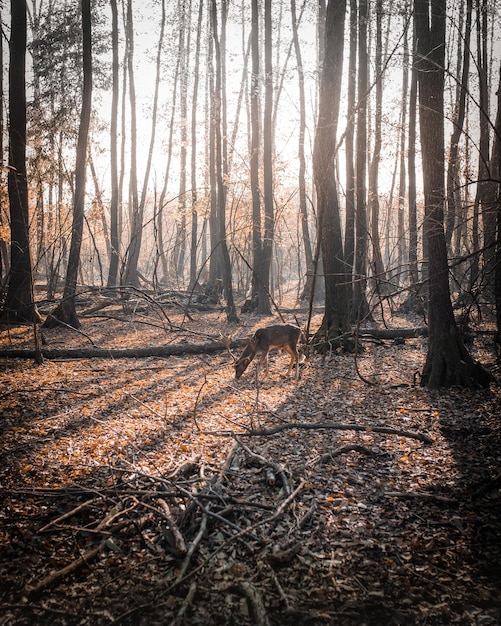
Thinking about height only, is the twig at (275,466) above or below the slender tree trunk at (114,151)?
below

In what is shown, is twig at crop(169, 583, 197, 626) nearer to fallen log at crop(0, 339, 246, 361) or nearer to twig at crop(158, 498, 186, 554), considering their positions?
twig at crop(158, 498, 186, 554)

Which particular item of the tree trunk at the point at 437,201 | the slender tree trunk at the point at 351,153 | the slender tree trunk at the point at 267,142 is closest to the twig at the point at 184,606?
the tree trunk at the point at 437,201

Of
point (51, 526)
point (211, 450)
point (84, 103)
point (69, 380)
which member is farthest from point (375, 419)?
point (84, 103)

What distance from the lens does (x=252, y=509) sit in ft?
11.9

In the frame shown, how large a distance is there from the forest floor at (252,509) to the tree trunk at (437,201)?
0.37m

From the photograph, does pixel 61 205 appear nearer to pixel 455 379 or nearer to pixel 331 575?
pixel 455 379

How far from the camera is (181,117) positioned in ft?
84.7

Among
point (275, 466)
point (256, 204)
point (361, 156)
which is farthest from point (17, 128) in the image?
point (275, 466)

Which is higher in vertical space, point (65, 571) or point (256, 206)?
point (256, 206)

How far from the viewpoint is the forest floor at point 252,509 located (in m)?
2.66

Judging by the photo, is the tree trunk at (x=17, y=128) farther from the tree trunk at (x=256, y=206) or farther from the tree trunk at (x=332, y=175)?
the tree trunk at (x=332, y=175)

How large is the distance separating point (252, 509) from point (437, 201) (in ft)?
18.0

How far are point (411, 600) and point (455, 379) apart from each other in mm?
4620

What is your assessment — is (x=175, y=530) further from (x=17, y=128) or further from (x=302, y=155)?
(x=302, y=155)
